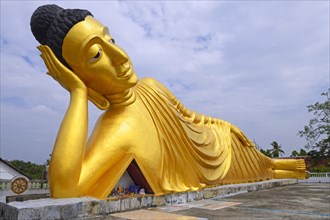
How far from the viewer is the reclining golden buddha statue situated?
452 centimetres

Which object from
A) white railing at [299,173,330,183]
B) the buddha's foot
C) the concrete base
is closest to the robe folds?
the concrete base

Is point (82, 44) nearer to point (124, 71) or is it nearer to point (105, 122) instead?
point (124, 71)

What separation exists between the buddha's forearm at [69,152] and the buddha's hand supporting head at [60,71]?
379 millimetres

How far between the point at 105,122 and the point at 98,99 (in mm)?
435

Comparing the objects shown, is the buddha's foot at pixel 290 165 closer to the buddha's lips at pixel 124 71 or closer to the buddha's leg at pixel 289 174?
the buddha's leg at pixel 289 174

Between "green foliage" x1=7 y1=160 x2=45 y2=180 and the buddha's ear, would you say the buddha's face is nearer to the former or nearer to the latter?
the buddha's ear

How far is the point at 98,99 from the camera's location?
5.53 meters

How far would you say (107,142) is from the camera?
16.6 ft

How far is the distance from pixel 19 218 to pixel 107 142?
1860 mm

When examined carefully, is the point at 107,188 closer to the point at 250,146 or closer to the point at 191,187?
the point at 191,187

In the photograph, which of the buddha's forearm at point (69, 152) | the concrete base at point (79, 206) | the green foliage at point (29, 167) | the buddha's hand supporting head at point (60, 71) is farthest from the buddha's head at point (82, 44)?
the green foliage at point (29, 167)

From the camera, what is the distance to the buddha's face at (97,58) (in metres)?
4.86

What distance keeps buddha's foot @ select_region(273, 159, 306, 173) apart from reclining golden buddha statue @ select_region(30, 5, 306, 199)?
570cm

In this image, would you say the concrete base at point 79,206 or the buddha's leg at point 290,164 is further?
the buddha's leg at point 290,164
